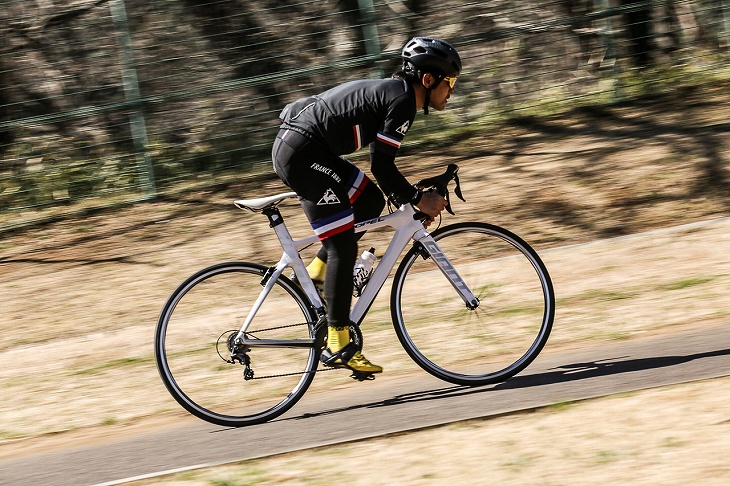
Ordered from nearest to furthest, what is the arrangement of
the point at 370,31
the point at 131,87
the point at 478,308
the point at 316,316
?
the point at 316,316 → the point at 478,308 → the point at 131,87 → the point at 370,31

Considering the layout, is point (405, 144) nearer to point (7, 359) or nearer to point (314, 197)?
point (7, 359)

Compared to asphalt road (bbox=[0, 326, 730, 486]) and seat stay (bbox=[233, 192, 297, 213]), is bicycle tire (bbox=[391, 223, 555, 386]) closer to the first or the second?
asphalt road (bbox=[0, 326, 730, 486])

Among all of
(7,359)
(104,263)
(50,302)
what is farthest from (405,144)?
(7,359)

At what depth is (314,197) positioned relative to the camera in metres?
5.45

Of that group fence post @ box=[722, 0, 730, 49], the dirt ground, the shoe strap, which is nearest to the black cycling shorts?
the shoe strap

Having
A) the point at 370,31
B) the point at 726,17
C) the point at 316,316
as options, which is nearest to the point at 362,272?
the point at 316,316

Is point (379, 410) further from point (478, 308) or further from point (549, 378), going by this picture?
point (549, 378)

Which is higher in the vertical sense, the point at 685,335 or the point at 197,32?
the point at 197,32

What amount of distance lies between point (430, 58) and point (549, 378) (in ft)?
6.08

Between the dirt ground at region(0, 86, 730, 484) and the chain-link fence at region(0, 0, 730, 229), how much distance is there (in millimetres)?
341

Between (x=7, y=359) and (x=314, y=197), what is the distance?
136 inches

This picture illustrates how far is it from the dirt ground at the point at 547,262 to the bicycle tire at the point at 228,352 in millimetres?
483

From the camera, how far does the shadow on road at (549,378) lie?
5656 millimetres

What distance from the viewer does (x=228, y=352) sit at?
18.6 feet
